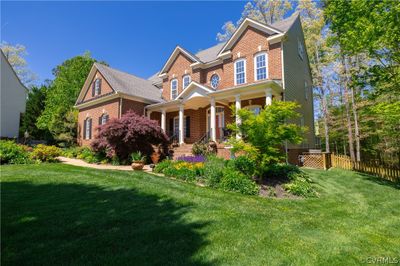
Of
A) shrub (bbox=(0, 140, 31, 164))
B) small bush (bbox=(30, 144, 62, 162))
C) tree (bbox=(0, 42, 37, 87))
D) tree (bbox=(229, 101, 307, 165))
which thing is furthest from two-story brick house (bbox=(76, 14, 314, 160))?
tree (bbox=(0, 42, 37, 87))

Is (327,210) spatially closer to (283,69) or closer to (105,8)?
(283,69)

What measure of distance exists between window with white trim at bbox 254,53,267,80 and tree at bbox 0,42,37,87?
3446 centimetres

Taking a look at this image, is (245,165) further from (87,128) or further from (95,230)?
(87,128)

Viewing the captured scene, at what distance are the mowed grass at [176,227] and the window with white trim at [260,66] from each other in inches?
373

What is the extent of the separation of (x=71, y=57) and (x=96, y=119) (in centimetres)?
1636

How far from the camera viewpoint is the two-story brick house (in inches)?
537

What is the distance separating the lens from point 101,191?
5.87 meters

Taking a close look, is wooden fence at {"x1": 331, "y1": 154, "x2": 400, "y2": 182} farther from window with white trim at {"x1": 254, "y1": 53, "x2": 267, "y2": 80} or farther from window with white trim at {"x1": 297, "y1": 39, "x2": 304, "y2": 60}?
window with white trim at {"x1": 297, "y1": 39, "x2": 304, "y2": 60}

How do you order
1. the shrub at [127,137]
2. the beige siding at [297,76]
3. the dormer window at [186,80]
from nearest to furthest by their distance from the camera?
the shrub at [127,137] → the beige siding at [297,76] → the dormer window at [186,80]

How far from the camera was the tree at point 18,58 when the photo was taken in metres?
30.2

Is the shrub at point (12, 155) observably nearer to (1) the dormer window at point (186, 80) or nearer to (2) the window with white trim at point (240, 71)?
(1) the dormer window at point (186, 80)

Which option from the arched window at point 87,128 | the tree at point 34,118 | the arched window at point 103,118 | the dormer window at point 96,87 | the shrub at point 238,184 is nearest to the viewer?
the shrub at point 238,184

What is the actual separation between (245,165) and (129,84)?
→ 50.6 ft

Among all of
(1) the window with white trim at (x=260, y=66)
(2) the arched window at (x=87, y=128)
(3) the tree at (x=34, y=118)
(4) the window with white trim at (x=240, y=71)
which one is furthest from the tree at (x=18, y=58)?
(1) the window with white trim at (x=260, y=66)
